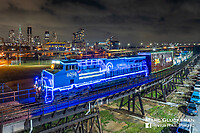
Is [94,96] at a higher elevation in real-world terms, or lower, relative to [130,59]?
lower

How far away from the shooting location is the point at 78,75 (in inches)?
591

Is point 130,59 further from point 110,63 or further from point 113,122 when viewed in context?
point 113,122

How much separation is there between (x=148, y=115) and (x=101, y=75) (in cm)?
863

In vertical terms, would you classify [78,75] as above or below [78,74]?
below

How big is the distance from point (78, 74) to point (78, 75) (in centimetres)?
11

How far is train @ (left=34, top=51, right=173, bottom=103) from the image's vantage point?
42.9ft

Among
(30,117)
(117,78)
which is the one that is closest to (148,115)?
(117,78)

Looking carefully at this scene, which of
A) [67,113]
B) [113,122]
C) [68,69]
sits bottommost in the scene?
[113,122]

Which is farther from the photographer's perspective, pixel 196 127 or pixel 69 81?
pixel 196 127

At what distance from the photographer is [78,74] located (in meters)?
Answer: 15.0

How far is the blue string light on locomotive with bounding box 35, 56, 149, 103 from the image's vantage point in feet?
43.0

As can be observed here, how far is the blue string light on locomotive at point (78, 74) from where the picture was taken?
13118 millimetres

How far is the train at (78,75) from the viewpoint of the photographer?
13.1 metres

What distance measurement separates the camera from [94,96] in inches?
540
